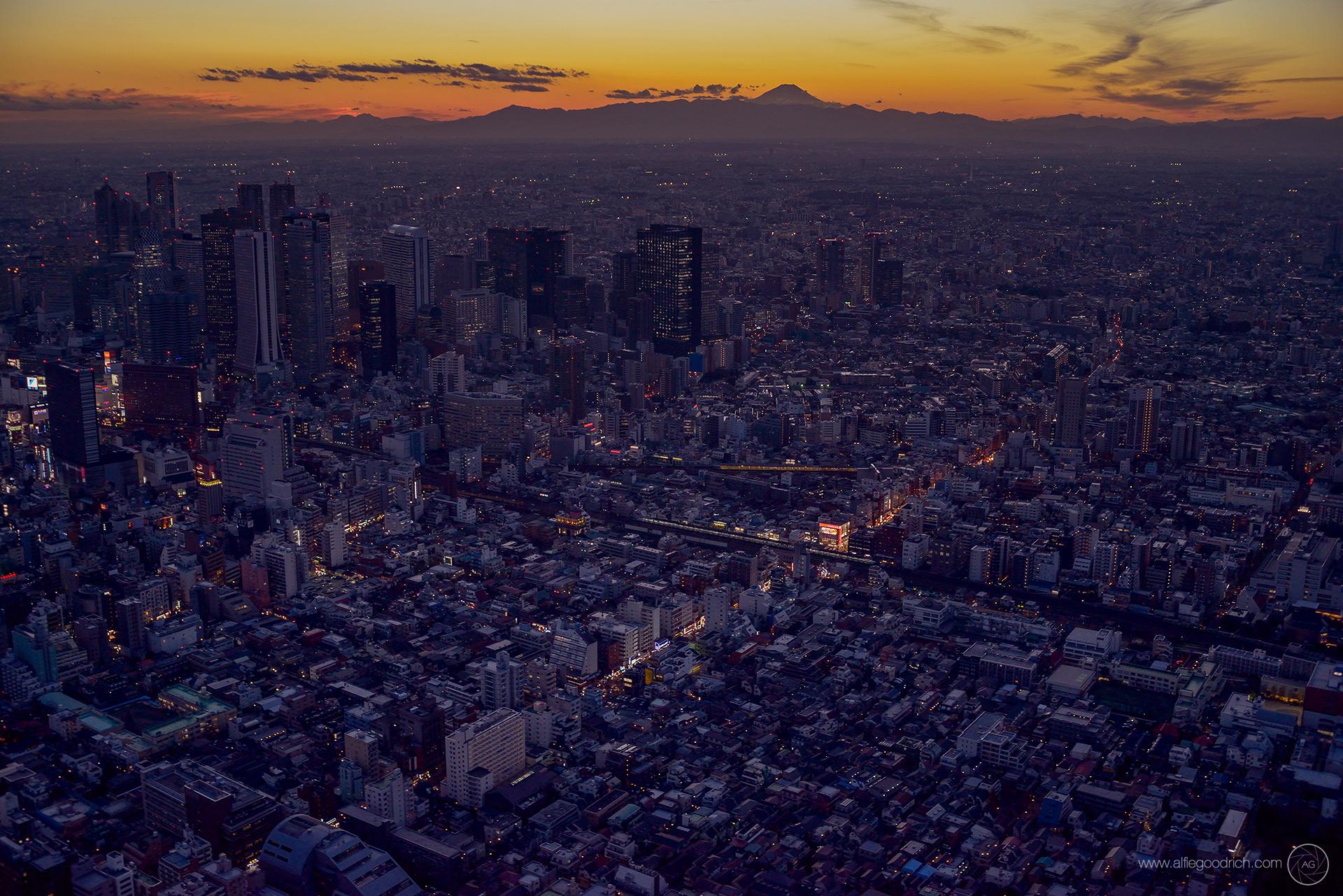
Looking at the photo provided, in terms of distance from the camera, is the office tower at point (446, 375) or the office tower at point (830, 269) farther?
the office tower at point (830, 269)

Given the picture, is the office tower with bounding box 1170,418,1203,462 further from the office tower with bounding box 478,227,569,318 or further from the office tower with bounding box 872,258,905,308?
the office tower with bounding box 478,227,569,318

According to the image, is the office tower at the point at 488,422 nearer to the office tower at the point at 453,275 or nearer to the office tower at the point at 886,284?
the office tower at the point at 453,275

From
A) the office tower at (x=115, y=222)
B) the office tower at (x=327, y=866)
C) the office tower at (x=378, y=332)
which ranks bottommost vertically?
the office tower at (x=327, y=866)

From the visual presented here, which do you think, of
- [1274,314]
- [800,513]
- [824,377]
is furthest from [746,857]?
[1274,314]

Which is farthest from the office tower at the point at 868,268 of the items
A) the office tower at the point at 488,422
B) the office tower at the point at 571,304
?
the office tower at the point at 488,422

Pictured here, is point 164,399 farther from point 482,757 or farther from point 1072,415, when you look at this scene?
point 1072,415

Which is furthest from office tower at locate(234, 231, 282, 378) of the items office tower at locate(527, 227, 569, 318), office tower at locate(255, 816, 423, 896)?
office tower at locate(255, 816, 423, 896)

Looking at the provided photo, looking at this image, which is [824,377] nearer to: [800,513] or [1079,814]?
[800,513]
